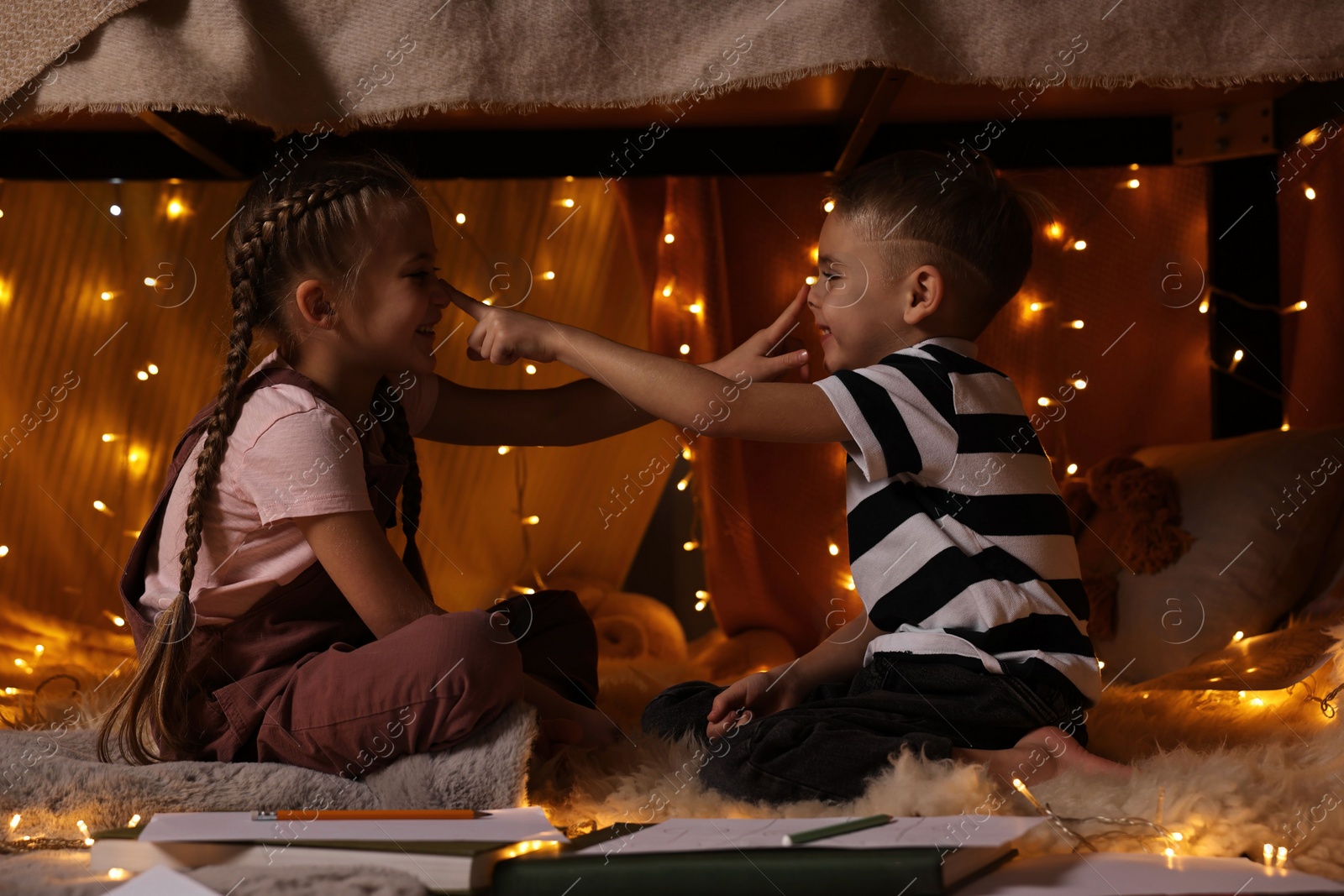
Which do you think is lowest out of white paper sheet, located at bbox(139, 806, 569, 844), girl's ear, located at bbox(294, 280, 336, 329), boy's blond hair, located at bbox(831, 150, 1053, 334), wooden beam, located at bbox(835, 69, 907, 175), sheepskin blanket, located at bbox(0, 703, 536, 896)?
sheepskin blanket, located at bbox(0, 703, 536, 896)

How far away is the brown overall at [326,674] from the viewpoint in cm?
91

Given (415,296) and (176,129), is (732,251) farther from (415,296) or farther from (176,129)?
(176,129)

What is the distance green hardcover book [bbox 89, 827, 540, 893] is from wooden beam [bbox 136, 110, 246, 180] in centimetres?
72

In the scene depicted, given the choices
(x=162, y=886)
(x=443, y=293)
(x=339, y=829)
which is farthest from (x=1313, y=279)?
(x=162, y=886)

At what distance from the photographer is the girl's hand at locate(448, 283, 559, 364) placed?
1037 millimetres

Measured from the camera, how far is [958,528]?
991 millimetres

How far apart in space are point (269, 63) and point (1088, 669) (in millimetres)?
968

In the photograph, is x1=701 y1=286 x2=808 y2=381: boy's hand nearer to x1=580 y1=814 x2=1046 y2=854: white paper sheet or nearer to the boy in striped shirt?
the boy in striped shirt

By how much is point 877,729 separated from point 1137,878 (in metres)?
0.26

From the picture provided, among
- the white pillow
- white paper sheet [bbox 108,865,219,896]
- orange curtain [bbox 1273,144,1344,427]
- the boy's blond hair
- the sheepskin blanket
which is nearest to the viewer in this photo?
white paper sheet [bbox 108,865,219,896]

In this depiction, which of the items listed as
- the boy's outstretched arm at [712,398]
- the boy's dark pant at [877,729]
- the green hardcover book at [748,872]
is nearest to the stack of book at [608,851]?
the green hardcover book at [748,872]

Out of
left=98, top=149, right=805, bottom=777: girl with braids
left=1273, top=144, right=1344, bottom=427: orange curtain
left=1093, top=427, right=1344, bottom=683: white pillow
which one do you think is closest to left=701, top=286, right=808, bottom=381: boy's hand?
left=98, top=149, right=805, bottom=777: girl with braids

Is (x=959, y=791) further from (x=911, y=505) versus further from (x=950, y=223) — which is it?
(x=950, y=223)

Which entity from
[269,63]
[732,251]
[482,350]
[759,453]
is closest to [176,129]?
[269,63]
